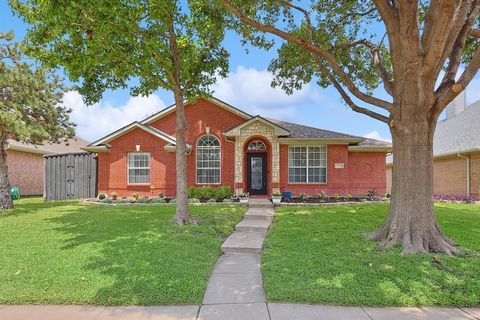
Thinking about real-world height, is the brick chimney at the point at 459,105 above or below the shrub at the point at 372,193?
above

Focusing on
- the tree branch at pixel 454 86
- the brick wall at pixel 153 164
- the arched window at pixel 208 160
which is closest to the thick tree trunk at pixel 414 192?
the tree branch at pixel 454 86

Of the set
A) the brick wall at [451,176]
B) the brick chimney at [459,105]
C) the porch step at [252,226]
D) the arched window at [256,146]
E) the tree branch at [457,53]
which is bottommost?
the porch step at [252,226]

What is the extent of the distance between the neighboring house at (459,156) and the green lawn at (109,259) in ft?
50.5

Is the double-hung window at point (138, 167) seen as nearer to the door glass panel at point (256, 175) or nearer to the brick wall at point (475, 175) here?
the door glass panel at point (256, 175)

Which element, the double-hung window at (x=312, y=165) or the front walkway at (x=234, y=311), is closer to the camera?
the front walkway at (x=234, y=311)

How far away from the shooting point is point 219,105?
17.9 metres

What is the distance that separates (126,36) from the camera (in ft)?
28.4

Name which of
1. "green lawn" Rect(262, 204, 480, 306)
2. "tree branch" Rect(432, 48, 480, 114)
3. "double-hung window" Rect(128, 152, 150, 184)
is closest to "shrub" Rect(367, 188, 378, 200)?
"green lawn" Rect(262, 204, 480, 306)

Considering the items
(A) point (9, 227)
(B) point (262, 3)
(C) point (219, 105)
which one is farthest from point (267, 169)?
(A) point (9, 227)

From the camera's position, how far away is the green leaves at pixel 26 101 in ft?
41.5

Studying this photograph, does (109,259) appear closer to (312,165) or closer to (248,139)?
(248,139)

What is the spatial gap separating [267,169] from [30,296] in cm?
1360

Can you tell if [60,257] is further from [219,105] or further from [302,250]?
[219,105]

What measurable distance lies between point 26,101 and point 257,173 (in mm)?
11427
